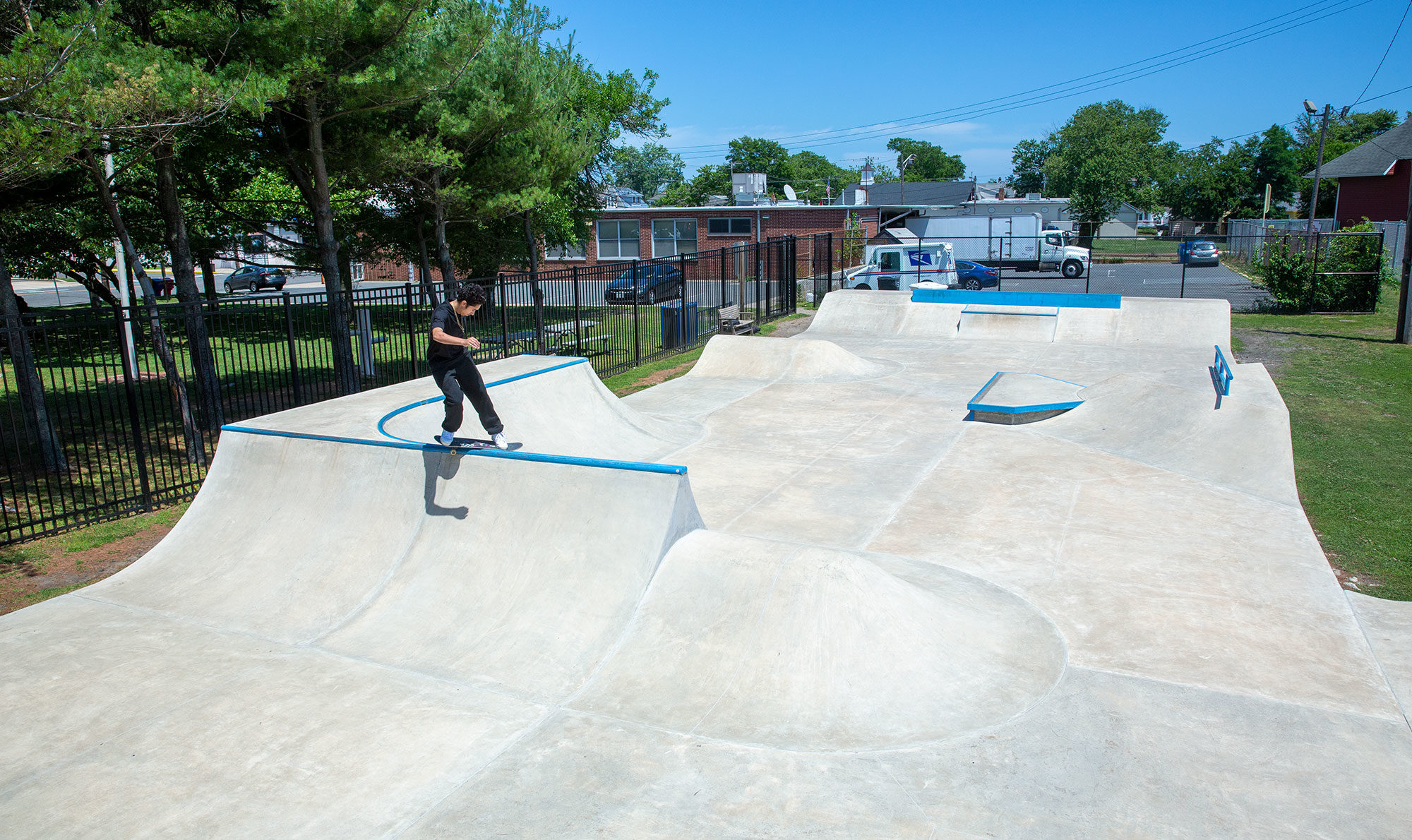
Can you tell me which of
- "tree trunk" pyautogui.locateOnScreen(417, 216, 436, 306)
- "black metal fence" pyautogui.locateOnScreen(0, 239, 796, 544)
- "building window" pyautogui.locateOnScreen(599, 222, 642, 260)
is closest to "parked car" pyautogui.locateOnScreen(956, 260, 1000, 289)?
"black metal fence" pyautogui.locateOnScreen(0, 239, 796, 544)

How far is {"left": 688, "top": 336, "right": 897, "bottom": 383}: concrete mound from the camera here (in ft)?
52.1

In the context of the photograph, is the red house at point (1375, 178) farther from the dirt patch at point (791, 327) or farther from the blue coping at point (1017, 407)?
the blue coping at point (1017, 407)

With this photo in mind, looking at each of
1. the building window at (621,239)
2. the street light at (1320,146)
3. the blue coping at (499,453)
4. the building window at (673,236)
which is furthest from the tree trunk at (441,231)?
the street light at (1320,146)

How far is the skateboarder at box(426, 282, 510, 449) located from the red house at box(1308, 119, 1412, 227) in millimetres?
51617

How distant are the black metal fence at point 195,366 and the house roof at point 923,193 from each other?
3627 centimetres

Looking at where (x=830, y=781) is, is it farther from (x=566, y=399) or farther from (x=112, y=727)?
(x=566, y=399)

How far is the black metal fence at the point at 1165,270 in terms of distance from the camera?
23.4 m

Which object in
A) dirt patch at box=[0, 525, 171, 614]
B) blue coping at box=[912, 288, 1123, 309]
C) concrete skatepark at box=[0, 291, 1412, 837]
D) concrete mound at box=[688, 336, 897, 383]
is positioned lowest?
dirt patch at box=[0, 525, 171, 614]

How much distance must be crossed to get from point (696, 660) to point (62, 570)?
248 inches

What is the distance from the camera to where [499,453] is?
22.5 ft

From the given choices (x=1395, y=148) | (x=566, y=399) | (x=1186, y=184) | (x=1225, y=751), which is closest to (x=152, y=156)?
(x=566, y=399)

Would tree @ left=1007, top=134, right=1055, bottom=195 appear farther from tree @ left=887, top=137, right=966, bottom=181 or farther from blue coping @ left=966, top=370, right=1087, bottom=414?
blue coping @ left=966, top=370, right=1087, bottom=414

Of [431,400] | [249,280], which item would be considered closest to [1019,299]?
[431,400]

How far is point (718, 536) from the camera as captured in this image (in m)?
6.19
